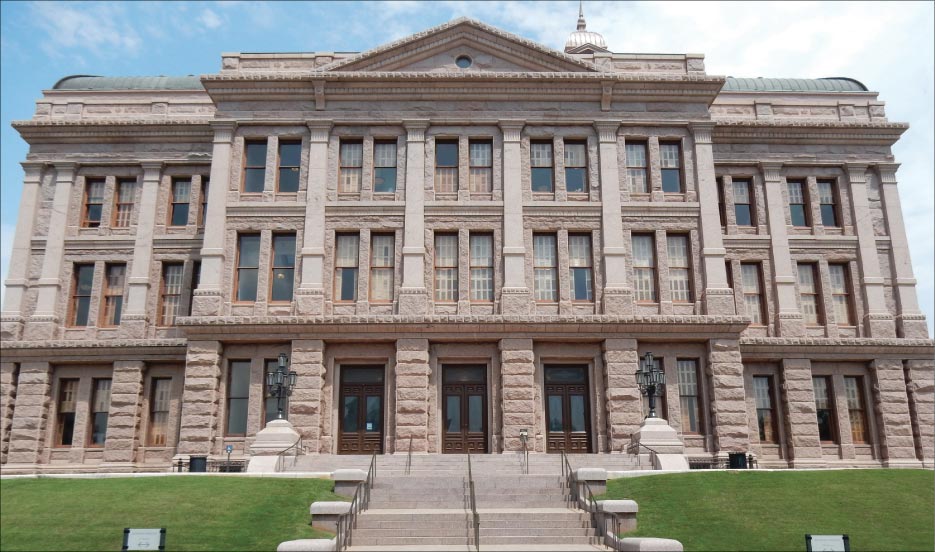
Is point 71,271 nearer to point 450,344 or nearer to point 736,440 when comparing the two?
point 450,344

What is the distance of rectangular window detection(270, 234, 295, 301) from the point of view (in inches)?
1138

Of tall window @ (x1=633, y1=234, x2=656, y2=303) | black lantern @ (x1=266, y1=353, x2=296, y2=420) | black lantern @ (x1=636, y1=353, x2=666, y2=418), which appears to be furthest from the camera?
tall window @ (x1=633, y1=234, x2=656, y2=303)

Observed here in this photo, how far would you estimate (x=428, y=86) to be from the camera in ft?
98.6

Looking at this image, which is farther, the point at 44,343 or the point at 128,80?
the point at 128,80

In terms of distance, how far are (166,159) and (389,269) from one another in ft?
36.4

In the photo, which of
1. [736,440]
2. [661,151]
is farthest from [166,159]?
[736,440]

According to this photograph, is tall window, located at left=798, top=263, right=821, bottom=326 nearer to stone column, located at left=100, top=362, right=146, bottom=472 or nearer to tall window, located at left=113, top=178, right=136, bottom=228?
stone column, located at left=100, top=362, right=146, bottom=472

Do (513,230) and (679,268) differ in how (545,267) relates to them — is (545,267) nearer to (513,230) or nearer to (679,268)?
(513,230)

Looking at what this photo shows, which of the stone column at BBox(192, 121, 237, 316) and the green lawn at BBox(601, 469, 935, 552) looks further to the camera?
the stone column at BBox(192, 121, 237, 316)

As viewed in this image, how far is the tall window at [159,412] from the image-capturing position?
1197 inches

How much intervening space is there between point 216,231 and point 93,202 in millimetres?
7786

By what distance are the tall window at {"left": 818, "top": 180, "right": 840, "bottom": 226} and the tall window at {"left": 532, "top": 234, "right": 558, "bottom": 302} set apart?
1254 centimetres

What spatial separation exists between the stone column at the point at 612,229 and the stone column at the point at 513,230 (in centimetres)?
290

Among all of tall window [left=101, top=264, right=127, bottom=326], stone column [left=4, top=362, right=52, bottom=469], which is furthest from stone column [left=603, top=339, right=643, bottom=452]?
stone column [left=4, top=362, right=52, bottom=469]
